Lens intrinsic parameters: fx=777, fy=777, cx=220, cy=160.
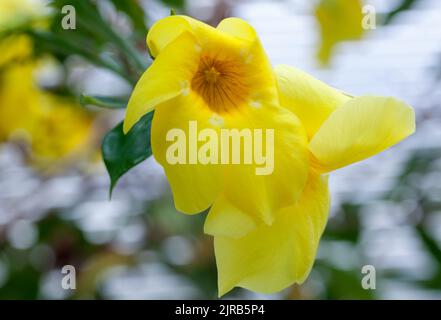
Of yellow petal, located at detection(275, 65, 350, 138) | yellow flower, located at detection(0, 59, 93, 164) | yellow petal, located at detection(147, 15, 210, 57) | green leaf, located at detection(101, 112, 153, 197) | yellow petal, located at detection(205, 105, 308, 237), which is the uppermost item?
yellow flower, located at detection(0, 59, 93, 164)

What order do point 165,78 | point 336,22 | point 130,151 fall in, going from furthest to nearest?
point 336,22 < point 130,151 < point 165,78

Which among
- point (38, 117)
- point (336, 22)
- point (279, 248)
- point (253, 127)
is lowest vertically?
point (279, 248)

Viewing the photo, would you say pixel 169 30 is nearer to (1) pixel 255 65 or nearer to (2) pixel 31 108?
(1) pixel 255 65

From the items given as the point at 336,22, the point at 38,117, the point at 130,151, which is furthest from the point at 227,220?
Answer: the point at 38,117

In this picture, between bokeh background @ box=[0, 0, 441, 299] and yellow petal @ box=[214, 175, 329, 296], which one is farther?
bokeh background @ box=[0, 0, 441, 299]

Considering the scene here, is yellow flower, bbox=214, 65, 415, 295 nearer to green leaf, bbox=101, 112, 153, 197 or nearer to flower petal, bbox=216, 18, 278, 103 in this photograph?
flower petal, bbox=216, 18, 278, 103

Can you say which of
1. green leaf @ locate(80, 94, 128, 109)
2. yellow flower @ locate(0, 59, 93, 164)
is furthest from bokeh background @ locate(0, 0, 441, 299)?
green leaf @ locate(80, 94, 128, 109)

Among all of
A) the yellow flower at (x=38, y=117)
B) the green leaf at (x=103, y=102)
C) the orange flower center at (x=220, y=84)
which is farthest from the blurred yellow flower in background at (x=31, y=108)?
the orange flower center at (x=220, y=84)

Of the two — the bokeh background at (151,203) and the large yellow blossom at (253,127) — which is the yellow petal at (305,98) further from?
the bokeh background at (151,203)
